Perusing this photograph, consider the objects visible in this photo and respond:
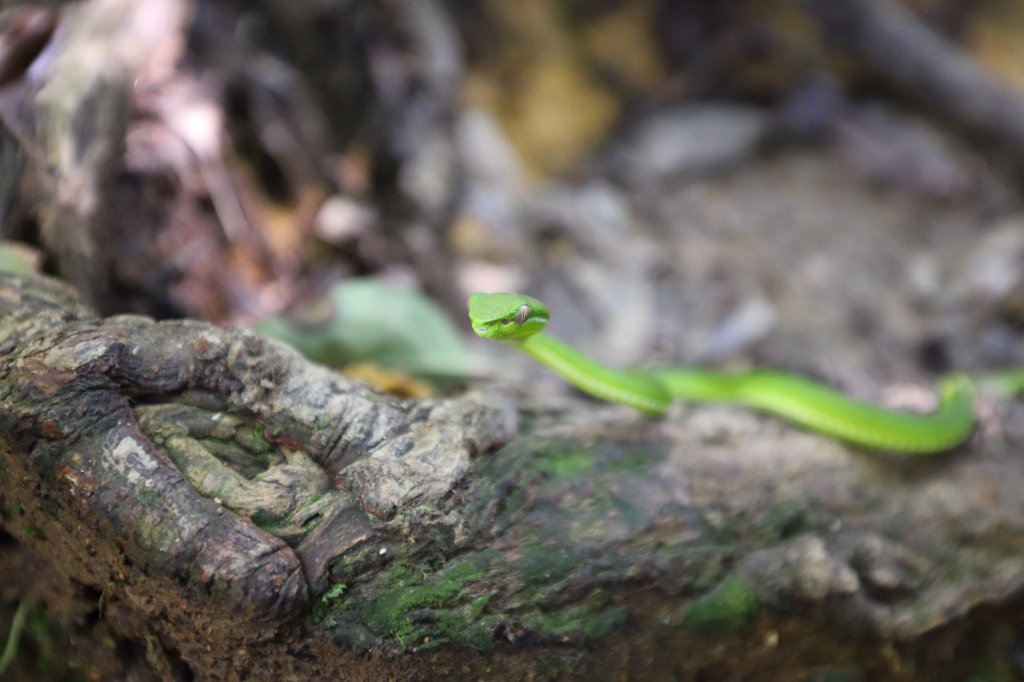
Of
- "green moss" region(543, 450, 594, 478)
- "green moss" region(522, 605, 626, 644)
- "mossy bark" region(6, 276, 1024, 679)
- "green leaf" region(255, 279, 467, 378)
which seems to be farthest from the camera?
"green leaf" region(255, 279, 467, 378)

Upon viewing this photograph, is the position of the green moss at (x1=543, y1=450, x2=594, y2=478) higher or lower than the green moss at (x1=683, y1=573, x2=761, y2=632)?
higher

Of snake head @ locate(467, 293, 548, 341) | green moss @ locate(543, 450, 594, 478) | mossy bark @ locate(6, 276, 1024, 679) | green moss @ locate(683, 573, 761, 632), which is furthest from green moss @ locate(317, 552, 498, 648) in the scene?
snake head @ locate(467, 293, 548, 341)

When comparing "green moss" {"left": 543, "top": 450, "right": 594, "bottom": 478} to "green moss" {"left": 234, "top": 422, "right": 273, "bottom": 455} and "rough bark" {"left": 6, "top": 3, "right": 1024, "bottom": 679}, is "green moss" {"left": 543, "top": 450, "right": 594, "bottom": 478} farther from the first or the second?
"green moss" {"left": 234, "top": 422, "right": 273, "bottom": 455}

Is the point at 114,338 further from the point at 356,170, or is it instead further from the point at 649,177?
the point at 649,177

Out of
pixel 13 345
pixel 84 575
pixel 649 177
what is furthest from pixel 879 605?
pixel 649 177

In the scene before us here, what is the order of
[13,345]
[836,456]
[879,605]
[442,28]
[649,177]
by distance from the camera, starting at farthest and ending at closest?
[649,177] → [442,28] → [836,456] → [879,605] → [13,345]

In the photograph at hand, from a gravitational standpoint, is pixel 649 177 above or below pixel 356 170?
below

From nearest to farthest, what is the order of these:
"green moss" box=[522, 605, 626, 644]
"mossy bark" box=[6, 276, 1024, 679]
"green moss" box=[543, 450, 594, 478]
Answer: "mossy bark" box=[6, 276, 1024, 679], "green moss" box=[522, 605, 626, 644], "green moss" box=[543, 450, 594, 478]
